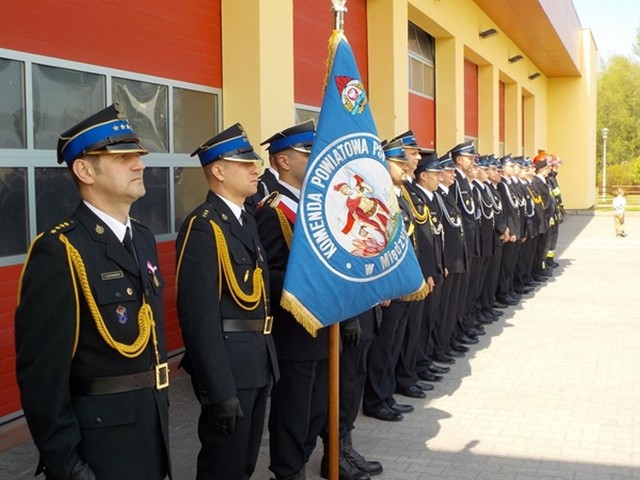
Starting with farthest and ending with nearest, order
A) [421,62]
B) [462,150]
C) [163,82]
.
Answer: [421,62] < [462,150] < [163,82]

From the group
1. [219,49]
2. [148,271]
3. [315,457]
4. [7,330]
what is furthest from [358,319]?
[219,49]

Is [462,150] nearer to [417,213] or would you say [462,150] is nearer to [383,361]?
[417,213]

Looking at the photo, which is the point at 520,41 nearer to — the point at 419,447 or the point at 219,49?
the point at 219,49

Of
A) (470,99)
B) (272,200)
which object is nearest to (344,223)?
(272,200)

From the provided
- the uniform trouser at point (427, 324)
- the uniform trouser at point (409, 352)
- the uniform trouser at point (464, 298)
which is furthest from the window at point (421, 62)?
the uniform trouser at point (409, 352)

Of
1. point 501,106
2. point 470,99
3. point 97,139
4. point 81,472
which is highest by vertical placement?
point 501,106

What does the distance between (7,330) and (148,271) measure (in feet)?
8.50

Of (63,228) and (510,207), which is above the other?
(510,207)

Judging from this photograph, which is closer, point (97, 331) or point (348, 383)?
point (97, 331)

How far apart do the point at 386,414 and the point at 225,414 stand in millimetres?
2534

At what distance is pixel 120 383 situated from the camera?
2678mm

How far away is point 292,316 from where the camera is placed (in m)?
4.03

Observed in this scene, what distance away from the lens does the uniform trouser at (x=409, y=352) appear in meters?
6.23

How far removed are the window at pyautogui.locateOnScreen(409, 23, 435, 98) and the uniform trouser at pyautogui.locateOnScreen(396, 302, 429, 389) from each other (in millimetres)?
8098
